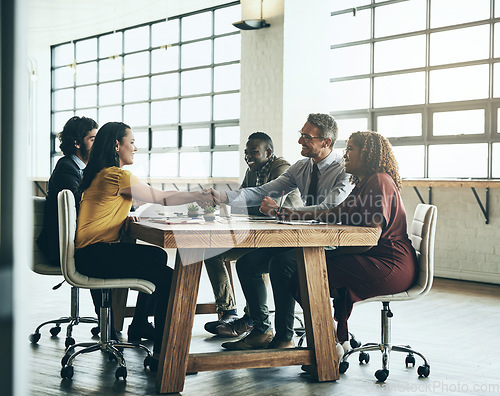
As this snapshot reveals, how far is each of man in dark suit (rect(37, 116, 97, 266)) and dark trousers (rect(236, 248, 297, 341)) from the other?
1.01 meters

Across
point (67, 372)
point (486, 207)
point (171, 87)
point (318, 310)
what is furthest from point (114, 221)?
point (171, 87)

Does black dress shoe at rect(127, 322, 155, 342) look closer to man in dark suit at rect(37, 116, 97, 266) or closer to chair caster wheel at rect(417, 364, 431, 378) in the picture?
man in dark suit at rect(37, 116, 97, 266)

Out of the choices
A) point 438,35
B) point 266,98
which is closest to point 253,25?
point 266,98

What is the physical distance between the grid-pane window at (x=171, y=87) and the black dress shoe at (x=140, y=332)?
4914 millimetres

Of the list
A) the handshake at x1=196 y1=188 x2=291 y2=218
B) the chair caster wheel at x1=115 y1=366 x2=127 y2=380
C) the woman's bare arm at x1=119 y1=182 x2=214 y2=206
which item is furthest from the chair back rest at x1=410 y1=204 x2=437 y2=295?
the chair caster wheel at x1=115 y1=366 x2=127 y2=380

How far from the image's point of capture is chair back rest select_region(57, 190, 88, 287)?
8.79ft

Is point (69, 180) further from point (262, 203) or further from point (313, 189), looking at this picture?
point (313, 189)

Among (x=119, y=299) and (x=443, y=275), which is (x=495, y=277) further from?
(x=119, y=299)

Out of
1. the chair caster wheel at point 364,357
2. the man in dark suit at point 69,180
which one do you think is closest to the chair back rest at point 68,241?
the man in dark suit at point 69,180

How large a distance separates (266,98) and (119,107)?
3924 mm

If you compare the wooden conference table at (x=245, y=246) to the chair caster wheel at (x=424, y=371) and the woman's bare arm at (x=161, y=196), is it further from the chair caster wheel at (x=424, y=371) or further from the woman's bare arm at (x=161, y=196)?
the chair caster wheel at (x=424, y=371)

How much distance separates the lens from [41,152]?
35.7 feet

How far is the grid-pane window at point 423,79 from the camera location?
5.74m

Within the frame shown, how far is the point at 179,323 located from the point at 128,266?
0.41m
